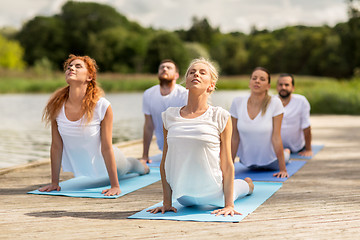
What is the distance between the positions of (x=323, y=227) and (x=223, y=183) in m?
0.76

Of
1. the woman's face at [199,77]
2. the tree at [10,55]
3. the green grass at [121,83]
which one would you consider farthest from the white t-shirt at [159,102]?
the tree at [10,55]

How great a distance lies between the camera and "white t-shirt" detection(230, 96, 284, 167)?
577 centimetres

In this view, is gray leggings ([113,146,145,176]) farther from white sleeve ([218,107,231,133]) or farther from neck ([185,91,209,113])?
white sleeve ([218,107,231,133])

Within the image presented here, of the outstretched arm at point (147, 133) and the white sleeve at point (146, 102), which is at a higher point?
the white sleeve at point (146, 102)

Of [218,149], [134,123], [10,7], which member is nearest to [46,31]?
[10,7]

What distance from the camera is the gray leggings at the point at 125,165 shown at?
518 cm

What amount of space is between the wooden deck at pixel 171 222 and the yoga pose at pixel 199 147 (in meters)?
0.27

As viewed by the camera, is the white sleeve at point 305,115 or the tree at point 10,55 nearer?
the white sleeve at point 305,115

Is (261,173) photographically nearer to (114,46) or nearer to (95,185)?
(95,185)

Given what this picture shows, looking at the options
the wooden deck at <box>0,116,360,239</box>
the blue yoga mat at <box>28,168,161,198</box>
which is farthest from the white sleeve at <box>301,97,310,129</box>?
the blue yoga mat at <box>28,168,161,198</box>

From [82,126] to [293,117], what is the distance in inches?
142

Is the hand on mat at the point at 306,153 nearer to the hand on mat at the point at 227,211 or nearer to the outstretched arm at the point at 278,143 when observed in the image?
the outstretched arm at the point at 278,143

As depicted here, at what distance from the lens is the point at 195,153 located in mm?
3703

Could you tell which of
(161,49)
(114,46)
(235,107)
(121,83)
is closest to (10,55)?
(114,46)
